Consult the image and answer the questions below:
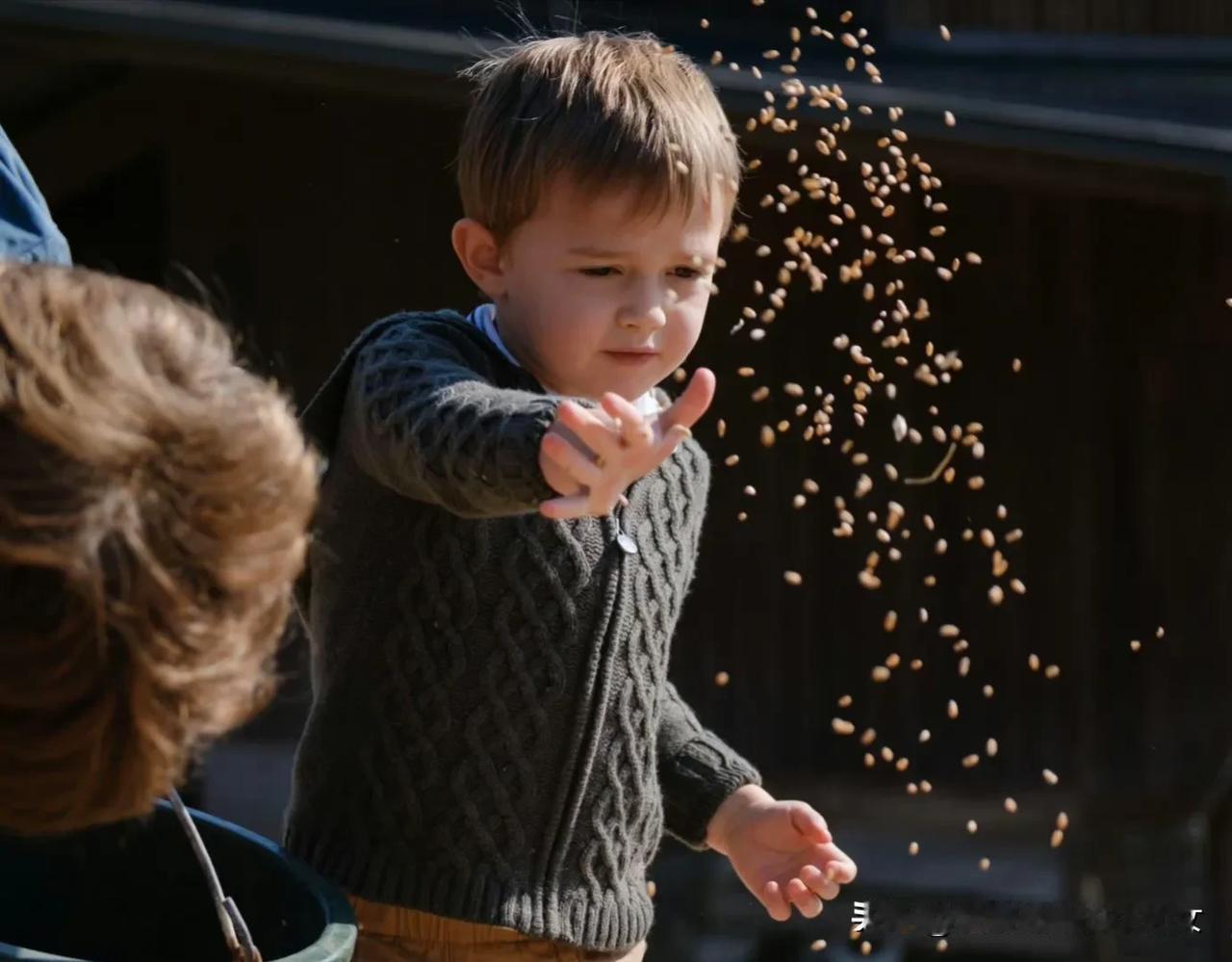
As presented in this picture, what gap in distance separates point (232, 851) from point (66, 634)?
20.3 inches

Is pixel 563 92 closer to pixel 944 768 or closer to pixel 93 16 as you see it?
pixel 93 16

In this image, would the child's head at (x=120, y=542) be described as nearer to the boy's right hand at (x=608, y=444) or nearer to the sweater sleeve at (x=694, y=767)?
the boy's right hand at (x=608, y=444)

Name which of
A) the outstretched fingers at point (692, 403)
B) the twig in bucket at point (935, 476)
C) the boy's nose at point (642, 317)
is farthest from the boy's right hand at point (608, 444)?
the twig in bucket at point (935, 476)

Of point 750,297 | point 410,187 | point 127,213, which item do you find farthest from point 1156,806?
point 127,213

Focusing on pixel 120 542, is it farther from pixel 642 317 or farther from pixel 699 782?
pixel 699 782

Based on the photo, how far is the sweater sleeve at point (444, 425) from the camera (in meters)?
1.71

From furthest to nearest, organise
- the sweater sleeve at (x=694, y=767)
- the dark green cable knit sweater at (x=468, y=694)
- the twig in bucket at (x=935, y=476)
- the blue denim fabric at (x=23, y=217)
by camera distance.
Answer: the twig in bucket at (x=935, y=476) < the sweater sleeve at (x=694, y=767) < the dark green cable knit sweater at (x=468, y=694) < the blue denim fabric at (x=23, y=217)

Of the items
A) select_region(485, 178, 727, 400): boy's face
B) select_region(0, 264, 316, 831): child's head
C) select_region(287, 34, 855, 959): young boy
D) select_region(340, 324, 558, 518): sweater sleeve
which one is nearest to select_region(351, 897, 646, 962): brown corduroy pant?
select_region(287, 34, 855, 959): young boy

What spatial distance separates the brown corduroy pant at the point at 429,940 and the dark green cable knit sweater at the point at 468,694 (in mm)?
32

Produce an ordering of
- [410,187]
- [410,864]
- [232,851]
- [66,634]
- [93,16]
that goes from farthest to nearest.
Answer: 1. [410,187]
2. [93,16]
3. [410,864]
4. [232,851]
5. [66,634]

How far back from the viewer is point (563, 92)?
7.22 feet

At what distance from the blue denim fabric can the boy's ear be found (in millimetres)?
420

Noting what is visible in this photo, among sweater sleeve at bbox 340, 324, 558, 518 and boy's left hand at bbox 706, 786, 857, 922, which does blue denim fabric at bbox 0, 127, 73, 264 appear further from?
boy's left hand at bbox 706, 786, 857, 922

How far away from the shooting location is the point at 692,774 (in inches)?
93.1
